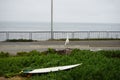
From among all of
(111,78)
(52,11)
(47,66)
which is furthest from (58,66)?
(52,11)

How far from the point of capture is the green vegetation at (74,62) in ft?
39.0

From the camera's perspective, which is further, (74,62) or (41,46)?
(41,46)

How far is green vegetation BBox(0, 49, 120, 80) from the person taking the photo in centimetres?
1189

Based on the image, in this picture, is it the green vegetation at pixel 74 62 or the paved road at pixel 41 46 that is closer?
the green vegetation at pixel 74 62

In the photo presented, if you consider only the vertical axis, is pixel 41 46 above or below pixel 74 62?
below

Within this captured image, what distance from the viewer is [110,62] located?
14.1m

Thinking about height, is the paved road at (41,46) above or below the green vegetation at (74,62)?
below

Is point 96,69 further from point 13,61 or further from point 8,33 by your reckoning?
point 8,33

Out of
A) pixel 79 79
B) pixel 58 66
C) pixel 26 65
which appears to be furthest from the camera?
pixel 26 65

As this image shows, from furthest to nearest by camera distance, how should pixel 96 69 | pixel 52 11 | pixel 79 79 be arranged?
pixel 52 11, pixel 96 69, pixel 79 79

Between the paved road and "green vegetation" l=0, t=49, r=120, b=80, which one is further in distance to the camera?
the paved road

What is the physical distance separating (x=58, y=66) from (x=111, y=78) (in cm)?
297

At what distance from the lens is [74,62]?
14.3 m

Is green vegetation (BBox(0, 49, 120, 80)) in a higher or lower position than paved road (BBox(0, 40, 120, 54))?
higher
